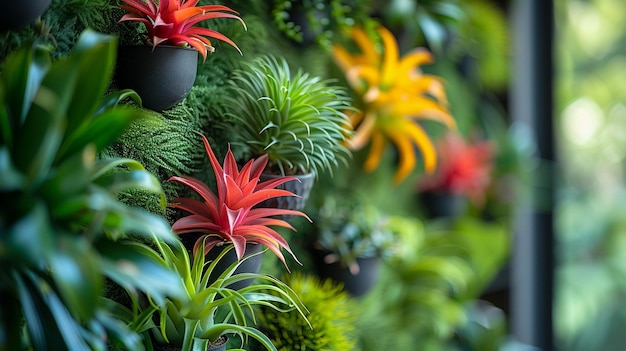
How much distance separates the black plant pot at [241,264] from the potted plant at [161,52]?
20 centimetres

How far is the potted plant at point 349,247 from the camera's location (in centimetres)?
100

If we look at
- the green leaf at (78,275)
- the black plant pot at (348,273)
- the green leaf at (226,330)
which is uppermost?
the green leaf at (78,275)

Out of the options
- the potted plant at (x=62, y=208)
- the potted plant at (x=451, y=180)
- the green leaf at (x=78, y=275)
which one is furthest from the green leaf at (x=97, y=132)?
the potted plant at (x=451, y=180)

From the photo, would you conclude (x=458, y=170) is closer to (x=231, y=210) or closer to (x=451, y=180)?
(x=451, y=180)

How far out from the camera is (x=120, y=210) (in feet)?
1.46

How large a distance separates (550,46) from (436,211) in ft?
2.30

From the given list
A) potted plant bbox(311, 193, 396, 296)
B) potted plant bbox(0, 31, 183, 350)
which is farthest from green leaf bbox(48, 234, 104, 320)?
potted plant bbox(311, 193, 396, 296)

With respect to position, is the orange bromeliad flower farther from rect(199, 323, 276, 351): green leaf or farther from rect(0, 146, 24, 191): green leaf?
rect(0, 146, 24, 191): green leaf

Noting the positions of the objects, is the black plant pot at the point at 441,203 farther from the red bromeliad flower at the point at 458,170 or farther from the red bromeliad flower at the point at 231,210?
the red bromeliad flower at the point at 231,210

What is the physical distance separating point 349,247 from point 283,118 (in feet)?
1.12

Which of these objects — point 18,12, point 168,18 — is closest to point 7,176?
point 18,12

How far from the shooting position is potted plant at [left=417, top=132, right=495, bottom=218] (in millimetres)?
1394

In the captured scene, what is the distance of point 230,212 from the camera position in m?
0.67

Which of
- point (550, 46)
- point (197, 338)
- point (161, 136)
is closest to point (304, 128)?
point (161, 136)
